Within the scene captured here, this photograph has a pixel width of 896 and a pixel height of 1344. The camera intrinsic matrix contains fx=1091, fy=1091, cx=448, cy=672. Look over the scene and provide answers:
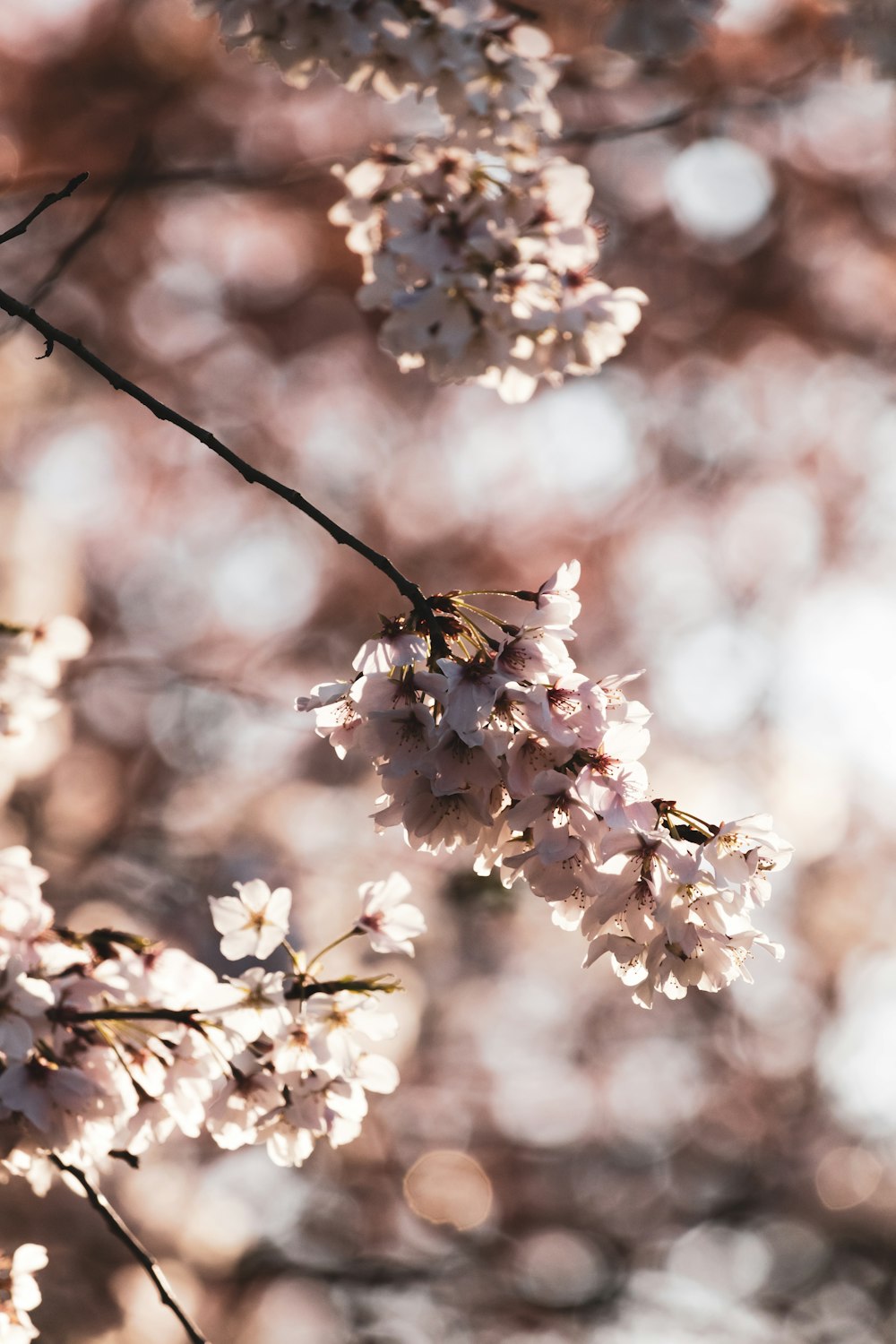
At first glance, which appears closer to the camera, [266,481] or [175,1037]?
[266,481]

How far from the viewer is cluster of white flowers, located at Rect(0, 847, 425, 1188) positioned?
4.89 ft

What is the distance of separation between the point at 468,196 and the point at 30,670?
4.87 ft

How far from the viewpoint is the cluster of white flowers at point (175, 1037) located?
58.7 inches

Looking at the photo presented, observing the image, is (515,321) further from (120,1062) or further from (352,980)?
(120,1062)

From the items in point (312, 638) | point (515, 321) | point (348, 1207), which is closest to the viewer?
point (515, 321)

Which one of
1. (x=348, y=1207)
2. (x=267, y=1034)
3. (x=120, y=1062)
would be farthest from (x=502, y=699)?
(x=348, y=1207)

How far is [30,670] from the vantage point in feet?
8.59

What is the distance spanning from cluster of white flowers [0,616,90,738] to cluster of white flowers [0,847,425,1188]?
0.98m

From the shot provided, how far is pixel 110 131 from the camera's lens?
17.1ft

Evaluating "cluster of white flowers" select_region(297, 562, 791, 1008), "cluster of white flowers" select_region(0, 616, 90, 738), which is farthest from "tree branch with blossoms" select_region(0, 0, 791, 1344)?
"cluster of white flowers" select_region(0, 616, 90, 738)

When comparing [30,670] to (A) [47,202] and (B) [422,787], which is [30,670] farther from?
(B) [422,787]

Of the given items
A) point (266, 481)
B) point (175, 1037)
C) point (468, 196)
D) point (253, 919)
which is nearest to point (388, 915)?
point (253, 919)

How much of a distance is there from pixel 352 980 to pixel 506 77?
1.63 meters

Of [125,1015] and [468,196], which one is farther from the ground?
[468,196]
